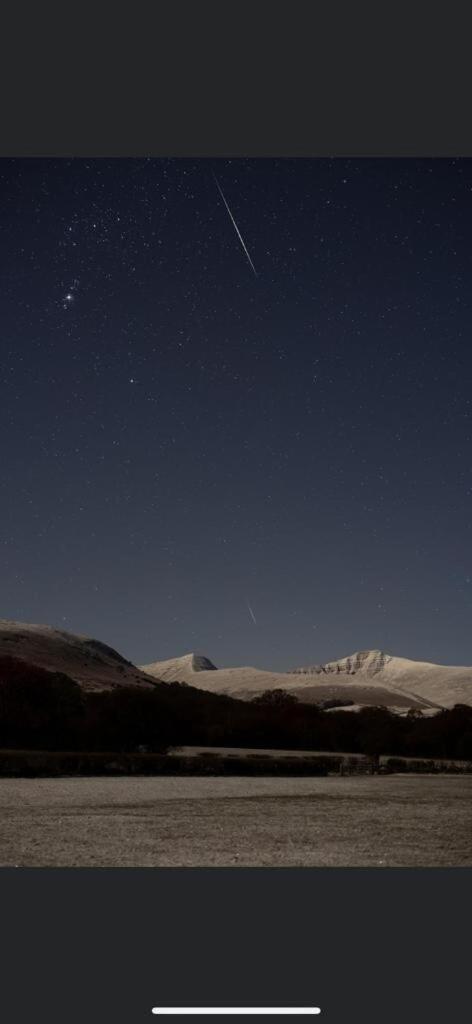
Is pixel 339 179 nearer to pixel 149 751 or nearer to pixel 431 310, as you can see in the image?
pixel 431 310

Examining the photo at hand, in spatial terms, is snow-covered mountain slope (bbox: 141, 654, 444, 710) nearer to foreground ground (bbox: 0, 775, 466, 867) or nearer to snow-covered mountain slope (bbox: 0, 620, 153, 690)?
snow-covered mountain slope (bbox: 0, 620, 153, 690)

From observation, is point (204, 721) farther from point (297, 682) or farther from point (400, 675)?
point (400, 675)

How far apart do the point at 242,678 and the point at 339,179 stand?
4364mm

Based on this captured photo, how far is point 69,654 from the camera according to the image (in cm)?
791

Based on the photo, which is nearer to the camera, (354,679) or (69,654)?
(354,679)

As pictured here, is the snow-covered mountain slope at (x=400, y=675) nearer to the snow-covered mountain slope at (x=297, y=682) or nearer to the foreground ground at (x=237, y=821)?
the snow-covered mountain slope at (x=297, y=682)
